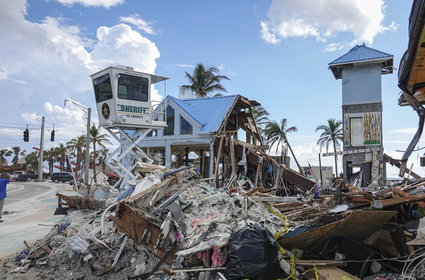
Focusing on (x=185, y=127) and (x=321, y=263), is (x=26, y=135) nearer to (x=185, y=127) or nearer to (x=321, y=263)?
(x=185, y=127)

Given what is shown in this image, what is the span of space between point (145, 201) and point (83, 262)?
1858 millimetres

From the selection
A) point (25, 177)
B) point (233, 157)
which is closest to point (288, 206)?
point (233, 157)

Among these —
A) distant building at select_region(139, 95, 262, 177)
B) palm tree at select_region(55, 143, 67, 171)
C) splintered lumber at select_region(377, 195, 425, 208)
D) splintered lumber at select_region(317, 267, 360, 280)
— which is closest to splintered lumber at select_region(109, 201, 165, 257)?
splintered lumber at select_region(317, 267, 360, 280)

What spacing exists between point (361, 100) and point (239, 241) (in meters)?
20.6

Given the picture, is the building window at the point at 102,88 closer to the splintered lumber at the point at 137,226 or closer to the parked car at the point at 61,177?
the splintered lumber at the point at 137,226

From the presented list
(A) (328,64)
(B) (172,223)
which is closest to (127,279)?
(B) (172,223)

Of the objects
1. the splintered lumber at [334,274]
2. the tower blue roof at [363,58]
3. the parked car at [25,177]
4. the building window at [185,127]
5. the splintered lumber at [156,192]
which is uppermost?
the tower blue roof at [363,58]

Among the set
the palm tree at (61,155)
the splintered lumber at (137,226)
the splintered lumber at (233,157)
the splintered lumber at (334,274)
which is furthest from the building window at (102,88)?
the palm tree at (61,155)

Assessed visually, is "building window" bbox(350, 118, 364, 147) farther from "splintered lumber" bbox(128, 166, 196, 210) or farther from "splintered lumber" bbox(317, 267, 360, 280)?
"splintered lumber" bbox(317, 267, 360, 280)

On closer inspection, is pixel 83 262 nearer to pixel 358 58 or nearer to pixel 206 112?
pixel 206 112

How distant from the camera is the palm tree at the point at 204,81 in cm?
3747

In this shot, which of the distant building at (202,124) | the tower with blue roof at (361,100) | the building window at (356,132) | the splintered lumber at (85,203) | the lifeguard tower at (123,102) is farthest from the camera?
the building window at (356,132)

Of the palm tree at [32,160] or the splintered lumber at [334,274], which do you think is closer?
the splintered lumber at [334,274]

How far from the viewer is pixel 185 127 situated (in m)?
19.2
